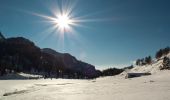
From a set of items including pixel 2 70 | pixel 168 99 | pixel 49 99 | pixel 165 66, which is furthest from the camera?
pixel 2 70

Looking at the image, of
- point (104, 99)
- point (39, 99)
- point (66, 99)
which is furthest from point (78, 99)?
point (39, 99)

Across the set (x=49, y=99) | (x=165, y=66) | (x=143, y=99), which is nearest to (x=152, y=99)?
(x=143, y=99)

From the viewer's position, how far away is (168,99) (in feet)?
36.7

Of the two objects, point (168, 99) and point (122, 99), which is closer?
point (168, 99)

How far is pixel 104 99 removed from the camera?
13.7 metres

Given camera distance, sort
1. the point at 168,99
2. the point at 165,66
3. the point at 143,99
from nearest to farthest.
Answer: the point at 168,99 → the point at 143,99 → the point at 165,66

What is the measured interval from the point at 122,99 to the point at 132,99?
2.02 feet

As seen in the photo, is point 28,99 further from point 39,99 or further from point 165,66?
point 165,66

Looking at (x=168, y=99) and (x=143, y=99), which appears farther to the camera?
(x=143, y=99)

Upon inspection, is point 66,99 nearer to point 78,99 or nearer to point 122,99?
point 78,99

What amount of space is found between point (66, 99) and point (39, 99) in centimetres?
215

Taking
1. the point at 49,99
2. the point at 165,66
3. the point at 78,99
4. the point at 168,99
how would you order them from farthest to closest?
the point at 165,66 < the point at 49,99 < the point at 78,99 < the point at 168,99

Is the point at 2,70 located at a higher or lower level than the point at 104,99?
higher

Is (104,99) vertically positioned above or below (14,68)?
below
